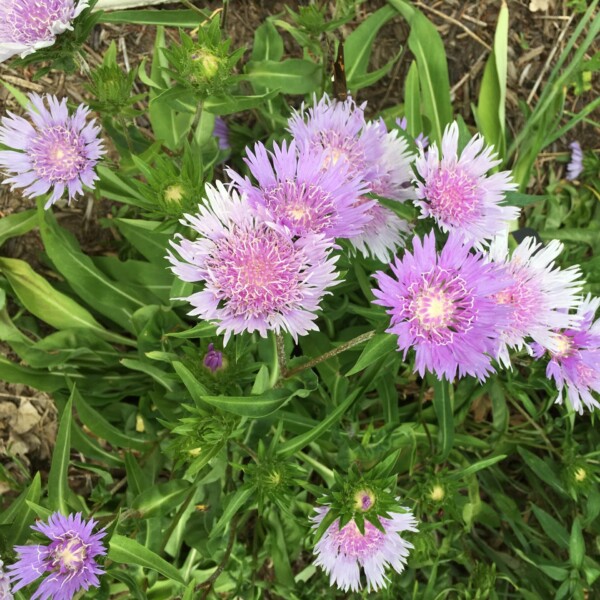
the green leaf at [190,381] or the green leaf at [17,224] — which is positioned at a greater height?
the green leaf at [17,224]

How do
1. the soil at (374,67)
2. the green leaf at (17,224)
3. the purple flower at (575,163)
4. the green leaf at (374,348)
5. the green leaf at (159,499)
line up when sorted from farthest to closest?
the purple flower at (575,163) < the soil at (374,67) < the green leaf at (17,224) < the green leaf at (159,499) < the green leaf at (374,348)

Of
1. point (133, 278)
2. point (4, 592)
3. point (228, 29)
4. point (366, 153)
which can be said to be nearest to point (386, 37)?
point (228, 29)

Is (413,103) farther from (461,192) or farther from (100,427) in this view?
(100,427)

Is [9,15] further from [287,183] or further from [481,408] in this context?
[481,408]

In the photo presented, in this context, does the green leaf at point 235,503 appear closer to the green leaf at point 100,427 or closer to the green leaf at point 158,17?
the green leaf at point 100,427

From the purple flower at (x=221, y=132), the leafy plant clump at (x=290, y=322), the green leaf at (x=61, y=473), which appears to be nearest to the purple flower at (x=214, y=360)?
the leafy plant clump at (x=290, y=322)

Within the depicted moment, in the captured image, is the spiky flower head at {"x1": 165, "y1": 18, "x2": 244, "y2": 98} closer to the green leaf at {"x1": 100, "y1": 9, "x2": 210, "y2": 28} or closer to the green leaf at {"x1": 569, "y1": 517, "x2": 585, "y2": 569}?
the green leaf at {"x1": 100, "y1": 9, "x2": 210, "y2": 28}
